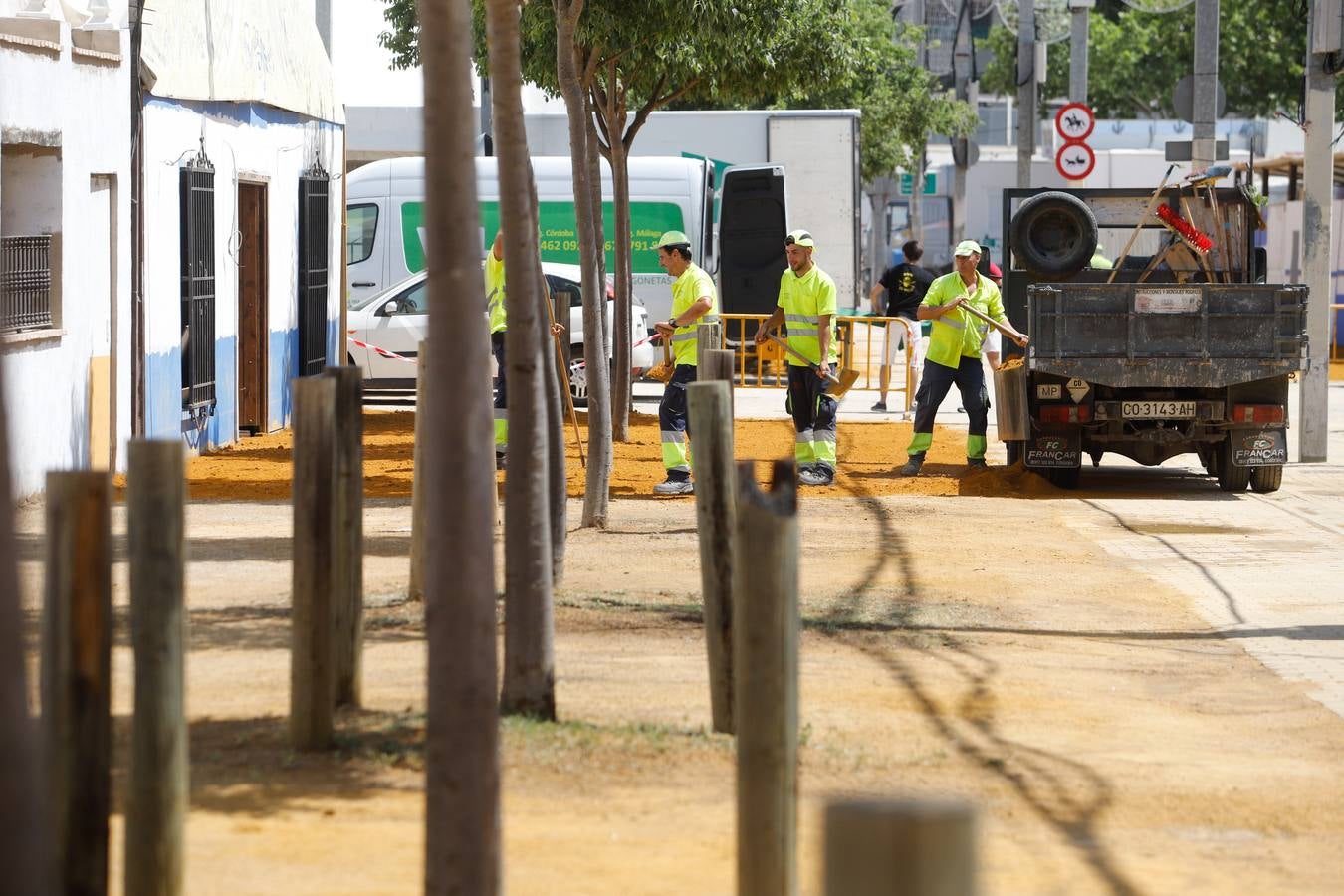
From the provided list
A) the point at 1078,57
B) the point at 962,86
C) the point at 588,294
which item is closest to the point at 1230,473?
the point at 588,294

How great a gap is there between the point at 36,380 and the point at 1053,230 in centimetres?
797

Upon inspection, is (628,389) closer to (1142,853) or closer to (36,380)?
(36,380)

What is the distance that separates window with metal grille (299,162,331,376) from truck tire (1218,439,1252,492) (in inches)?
338

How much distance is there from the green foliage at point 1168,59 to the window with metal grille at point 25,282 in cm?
3021

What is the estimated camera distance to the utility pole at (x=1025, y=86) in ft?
94.4

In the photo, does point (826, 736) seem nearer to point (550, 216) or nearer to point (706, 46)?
point (706, 46)

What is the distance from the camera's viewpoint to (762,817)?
14.3ft

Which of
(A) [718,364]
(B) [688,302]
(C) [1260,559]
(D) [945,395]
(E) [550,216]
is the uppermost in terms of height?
(E) [550,216]

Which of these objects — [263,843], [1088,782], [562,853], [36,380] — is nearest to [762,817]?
[562,853]

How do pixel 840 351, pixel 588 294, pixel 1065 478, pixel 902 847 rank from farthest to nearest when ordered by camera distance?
pixel 840 351 < pixel 1065 478 < pixel 588 294 < pixel 902 847

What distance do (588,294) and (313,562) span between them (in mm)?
6593

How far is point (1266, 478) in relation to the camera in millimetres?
14430

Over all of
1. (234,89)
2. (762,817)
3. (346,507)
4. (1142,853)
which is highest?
(234,89)

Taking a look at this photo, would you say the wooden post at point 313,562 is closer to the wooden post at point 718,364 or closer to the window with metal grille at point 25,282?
the wooden post at point 718,364
